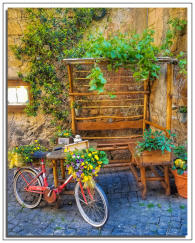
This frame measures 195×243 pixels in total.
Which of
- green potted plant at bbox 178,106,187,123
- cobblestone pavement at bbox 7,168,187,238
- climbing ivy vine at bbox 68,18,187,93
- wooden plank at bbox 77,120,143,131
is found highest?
climbing ivy vine at bbox 68,18,187,93

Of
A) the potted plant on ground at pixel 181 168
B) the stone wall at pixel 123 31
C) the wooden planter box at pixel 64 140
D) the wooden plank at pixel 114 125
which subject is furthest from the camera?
the wooden plank at pixel 114 125

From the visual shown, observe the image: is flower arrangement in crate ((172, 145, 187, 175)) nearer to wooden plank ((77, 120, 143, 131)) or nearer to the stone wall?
the stone wall

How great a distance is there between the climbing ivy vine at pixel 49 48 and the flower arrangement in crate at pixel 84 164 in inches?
81.8

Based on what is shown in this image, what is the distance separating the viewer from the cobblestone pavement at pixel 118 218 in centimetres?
240

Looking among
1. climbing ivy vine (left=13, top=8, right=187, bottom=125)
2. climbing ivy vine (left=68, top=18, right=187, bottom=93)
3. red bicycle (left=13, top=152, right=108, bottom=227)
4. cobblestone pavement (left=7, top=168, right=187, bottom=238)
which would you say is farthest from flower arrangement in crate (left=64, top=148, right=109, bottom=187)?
climbing ivy vine (left=13, top=8, right=187, bottom=125)

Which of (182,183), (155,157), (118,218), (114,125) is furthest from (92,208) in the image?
(114,125)

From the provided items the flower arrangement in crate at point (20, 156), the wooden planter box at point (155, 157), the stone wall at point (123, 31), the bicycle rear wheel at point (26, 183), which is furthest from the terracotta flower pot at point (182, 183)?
the flower arrangement in crate at point (20, 156)

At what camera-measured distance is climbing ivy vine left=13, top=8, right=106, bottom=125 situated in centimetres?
401

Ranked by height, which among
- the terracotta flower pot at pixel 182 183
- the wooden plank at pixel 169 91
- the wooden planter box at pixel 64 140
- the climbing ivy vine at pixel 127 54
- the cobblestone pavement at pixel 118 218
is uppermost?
the climbing ivy vine at pixel 127 54

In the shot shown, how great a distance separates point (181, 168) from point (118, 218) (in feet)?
4.21

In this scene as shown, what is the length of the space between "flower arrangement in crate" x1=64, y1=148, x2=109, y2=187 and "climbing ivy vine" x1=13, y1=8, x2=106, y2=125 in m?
2.08

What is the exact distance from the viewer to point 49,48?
4125mm

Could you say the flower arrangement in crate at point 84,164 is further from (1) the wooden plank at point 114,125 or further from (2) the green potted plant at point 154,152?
(1) the wooden plank at point 114,125

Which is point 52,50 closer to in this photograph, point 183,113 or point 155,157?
point 183,113
